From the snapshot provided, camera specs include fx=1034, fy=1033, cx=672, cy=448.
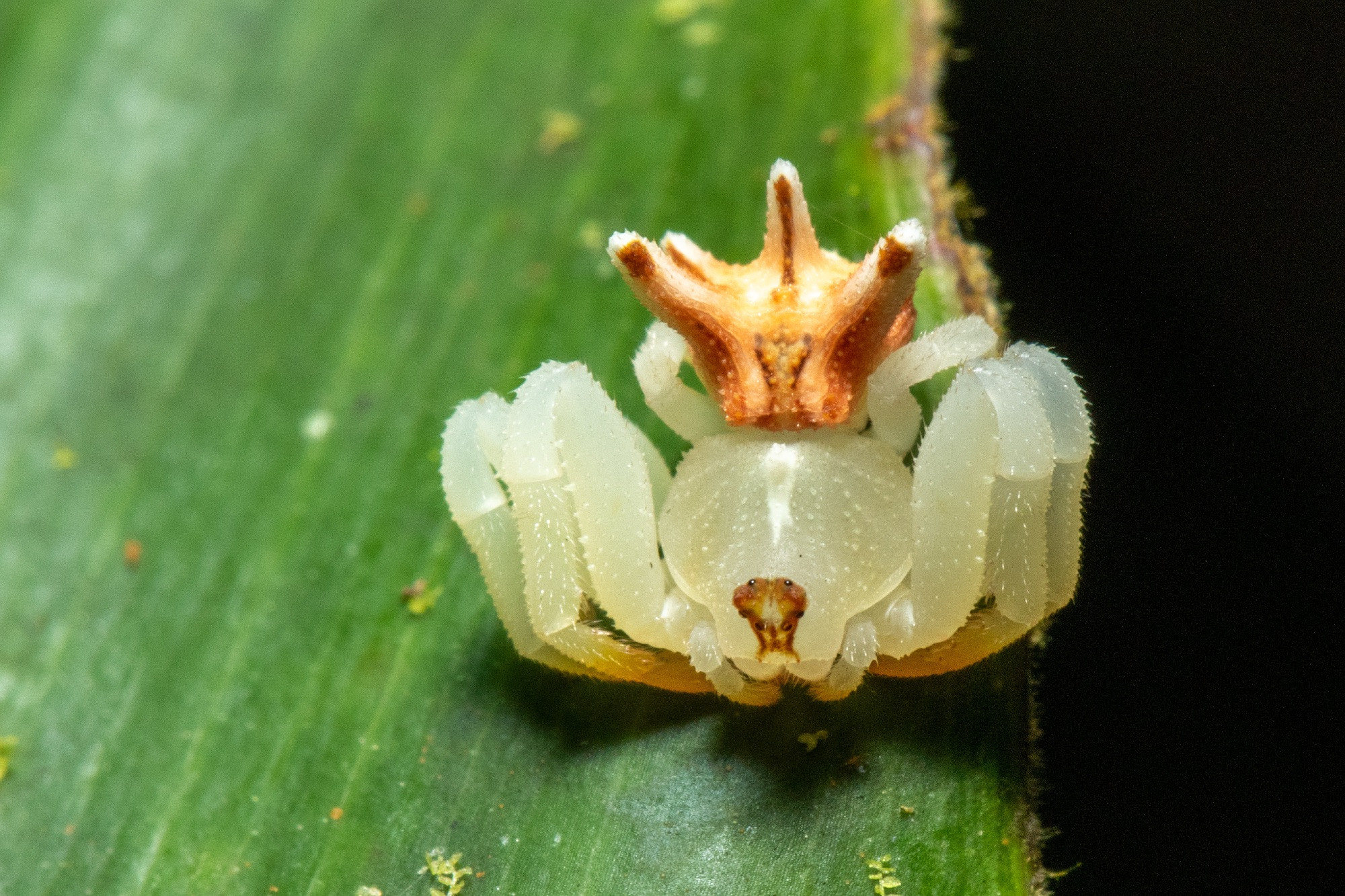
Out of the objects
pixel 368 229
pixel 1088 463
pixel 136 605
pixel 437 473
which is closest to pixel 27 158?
pixel 368 229

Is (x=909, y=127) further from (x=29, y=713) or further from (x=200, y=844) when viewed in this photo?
(x=29, y=713)

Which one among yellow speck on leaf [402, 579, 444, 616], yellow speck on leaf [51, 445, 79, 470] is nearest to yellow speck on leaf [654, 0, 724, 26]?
yellow speck on leaf [402, 579, 444, 616]

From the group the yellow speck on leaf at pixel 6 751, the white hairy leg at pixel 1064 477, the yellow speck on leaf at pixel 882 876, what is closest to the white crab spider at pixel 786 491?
the white hairy leg at pixel 1064 477

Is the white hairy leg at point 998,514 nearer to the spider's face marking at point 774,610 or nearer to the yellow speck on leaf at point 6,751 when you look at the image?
the spider's face marking at point 774,610

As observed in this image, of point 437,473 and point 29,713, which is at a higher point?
point 437,473

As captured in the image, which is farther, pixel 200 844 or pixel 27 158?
pixel 27 158

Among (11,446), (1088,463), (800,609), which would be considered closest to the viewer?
(800,609)

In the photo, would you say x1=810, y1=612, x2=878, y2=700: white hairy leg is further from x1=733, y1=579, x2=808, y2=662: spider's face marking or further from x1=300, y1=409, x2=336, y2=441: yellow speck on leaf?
x1=300, y1=409, x2=336, y2=441: yellow speck on leaf
